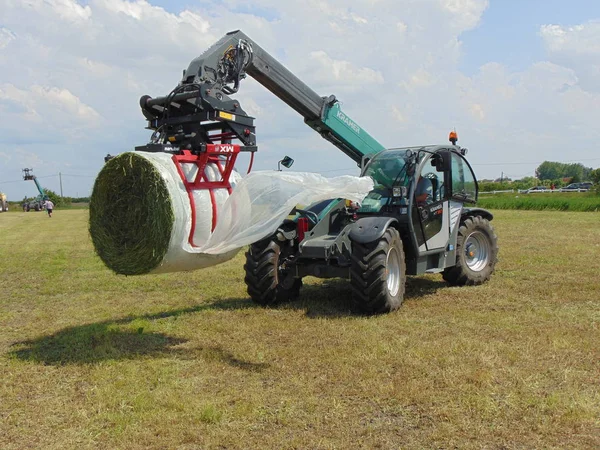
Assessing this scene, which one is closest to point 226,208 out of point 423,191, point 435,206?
point 423,191

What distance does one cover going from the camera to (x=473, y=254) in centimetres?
968

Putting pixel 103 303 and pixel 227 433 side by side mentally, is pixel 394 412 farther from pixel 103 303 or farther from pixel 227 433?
pixel 103 303

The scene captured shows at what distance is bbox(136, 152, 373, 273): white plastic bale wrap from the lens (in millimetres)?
5598

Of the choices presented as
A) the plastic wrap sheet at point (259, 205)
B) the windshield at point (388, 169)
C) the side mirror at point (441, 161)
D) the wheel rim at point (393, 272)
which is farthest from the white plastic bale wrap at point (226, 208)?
the side mirror at point (441, 161)

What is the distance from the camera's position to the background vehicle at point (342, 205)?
6.30 metres

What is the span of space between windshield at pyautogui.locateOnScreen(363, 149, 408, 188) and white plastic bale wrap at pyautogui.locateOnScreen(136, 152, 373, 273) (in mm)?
1672

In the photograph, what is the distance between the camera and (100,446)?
3965 millimetres

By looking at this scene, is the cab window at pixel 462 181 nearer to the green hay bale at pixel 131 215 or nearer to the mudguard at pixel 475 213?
the mudguard at pixel 475 213

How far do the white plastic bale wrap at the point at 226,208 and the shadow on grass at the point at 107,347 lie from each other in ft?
2.89

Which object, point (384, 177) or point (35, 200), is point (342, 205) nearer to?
point (384, 177)

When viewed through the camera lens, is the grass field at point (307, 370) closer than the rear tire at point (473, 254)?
Yes

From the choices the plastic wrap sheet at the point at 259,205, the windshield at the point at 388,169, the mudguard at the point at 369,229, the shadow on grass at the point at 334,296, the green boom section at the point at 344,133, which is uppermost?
the green boom section at the point at 344,133

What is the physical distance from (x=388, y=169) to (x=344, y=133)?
1748mm

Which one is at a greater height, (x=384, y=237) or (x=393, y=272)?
(x=384, y=237)
